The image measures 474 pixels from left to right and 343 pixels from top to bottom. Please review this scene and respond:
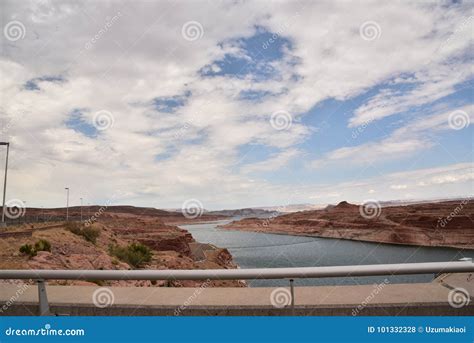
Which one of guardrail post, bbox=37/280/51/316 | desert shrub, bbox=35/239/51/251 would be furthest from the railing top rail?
desert shrub, bbox=35/239/51/251

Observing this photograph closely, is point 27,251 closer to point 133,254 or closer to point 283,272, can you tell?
point 133,254

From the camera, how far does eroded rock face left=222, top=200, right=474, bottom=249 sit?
98812 millimetres

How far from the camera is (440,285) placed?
4.56 meters

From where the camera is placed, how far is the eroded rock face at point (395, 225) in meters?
98.8

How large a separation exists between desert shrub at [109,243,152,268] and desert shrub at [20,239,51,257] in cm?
1027

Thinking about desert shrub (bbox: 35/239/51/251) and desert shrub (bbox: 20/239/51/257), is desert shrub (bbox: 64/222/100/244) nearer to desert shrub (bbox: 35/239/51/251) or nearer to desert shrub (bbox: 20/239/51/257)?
desert shrub (bbox: 35/239/51/251)

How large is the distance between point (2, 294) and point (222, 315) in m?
2.53

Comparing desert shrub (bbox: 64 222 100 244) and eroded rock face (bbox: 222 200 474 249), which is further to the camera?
eroded rock face (bbox: 222 200 474 249)

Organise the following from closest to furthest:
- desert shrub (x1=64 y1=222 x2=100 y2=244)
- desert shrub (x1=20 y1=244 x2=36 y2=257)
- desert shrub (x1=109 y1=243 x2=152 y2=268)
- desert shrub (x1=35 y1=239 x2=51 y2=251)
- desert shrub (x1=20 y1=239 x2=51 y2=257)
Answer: desert shrub (x1=20 y1=244 x2=36 y2=257) < desert shrub (x1=20 y1=239 x2=51 y2=257) < desert shrub (x1=35 y1=239 x2=51 y2=251) < desert shrub (x1=109 y1=243 x2=152 y2=268) < desert shrub (x1=64 y1=222 x2=100 y2=244)

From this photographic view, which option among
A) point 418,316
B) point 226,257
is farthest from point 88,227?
point 418,316

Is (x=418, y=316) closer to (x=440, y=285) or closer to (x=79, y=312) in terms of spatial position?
(x=440, y=285)

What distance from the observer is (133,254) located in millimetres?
35312

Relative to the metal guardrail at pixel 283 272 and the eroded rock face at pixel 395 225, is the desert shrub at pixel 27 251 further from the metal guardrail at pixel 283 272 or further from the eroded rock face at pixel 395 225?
the eroded rock face at pixel 395 225

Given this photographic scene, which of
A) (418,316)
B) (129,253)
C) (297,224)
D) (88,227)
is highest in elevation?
(297,224)
